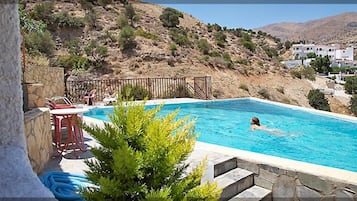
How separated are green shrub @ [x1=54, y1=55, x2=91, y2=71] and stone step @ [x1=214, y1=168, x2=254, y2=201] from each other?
14708mm

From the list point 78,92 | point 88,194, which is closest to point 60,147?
point 88,194

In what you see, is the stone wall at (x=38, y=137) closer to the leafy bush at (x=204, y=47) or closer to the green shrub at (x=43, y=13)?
the green shrub at (x=43, y=13)

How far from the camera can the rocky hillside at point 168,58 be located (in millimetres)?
18844

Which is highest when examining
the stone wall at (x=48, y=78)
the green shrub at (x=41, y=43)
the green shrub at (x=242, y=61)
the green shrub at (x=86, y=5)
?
the green shrub at (x=86, y=5)

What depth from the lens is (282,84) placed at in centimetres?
2241

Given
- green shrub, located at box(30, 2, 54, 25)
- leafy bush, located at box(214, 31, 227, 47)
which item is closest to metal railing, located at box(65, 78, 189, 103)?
green shrub, located at box(30, 2, 54, 25)

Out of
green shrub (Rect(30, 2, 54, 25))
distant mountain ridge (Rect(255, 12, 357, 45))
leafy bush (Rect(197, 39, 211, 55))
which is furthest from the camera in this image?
distant mountain ridge (Rect(255, 12, 357, 45))

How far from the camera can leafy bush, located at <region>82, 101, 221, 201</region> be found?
1.94m

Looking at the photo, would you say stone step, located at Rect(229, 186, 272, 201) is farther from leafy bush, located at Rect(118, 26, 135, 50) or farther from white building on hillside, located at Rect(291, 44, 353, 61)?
white building on hillside, located at Rect(291, 44, 353, 61)

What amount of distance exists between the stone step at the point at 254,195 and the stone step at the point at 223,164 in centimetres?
37

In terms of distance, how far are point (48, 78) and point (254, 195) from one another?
785 cm

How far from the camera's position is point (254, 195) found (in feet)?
12.8

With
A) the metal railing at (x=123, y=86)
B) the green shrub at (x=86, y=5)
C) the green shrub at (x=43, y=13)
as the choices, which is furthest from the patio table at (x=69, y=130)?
the green shrub at (x=86, y=5)

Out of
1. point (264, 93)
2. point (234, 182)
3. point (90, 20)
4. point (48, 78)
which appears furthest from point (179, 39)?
point (234, 182)
